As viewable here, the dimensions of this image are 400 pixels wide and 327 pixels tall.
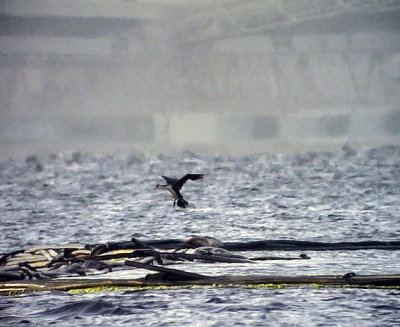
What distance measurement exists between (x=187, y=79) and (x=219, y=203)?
643mm

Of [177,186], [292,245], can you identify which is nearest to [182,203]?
[177,186]

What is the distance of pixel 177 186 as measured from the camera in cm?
388

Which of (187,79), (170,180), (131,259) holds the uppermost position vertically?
(187,79)

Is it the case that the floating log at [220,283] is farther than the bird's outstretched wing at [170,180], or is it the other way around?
the bird's outstretched wing at [170,180]

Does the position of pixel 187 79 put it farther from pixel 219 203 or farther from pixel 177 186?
pixel 219 203

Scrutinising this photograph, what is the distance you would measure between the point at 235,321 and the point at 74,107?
4.35 feet

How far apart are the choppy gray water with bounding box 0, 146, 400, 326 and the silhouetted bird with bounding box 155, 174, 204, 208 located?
0.03 metres

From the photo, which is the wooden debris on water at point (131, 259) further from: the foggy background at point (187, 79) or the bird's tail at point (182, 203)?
the foggy background at point (187, 79)

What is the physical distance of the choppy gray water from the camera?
3824 mm

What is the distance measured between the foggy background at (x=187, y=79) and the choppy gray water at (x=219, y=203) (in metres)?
0.08

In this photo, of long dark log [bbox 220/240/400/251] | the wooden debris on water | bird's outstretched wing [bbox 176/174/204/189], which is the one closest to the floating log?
the wooden debris on water

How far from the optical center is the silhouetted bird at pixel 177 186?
12.7 ft

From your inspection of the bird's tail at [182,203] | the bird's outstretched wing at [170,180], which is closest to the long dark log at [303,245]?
the bird's tail at [182,203]

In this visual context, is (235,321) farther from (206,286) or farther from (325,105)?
(325,105)
